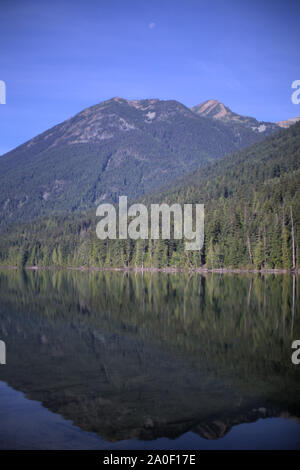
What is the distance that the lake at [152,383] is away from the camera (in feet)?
41.0

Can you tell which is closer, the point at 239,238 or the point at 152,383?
the point at 152,383

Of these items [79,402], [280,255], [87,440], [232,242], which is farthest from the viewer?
[232,242]

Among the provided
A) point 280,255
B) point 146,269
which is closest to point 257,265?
point 280,255

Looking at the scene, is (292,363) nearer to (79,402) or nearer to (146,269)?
(79,402)

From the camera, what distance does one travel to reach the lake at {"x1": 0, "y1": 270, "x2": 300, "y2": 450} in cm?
1248

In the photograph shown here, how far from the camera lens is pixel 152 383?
1727cm

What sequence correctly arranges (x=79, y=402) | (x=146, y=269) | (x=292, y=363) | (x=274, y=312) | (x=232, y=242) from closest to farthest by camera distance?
1. (x=79, y=402)
2. (x=292, y=363)
3. (x=274, y=312)
4. (x=232, y=242)
5. (x=146, y=269)

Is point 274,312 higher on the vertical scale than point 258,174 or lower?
lower

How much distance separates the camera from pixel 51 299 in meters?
48.9

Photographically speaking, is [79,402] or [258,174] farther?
[258,174]

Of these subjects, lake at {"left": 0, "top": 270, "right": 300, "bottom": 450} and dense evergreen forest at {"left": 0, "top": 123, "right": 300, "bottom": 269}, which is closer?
lake at {"left": 0, "top": 270, "right": 300, "bottom": 450}

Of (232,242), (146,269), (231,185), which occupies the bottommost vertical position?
(146,269)

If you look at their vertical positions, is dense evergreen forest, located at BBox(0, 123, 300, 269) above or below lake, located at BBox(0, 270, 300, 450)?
above

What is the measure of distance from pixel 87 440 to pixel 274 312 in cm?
2451
